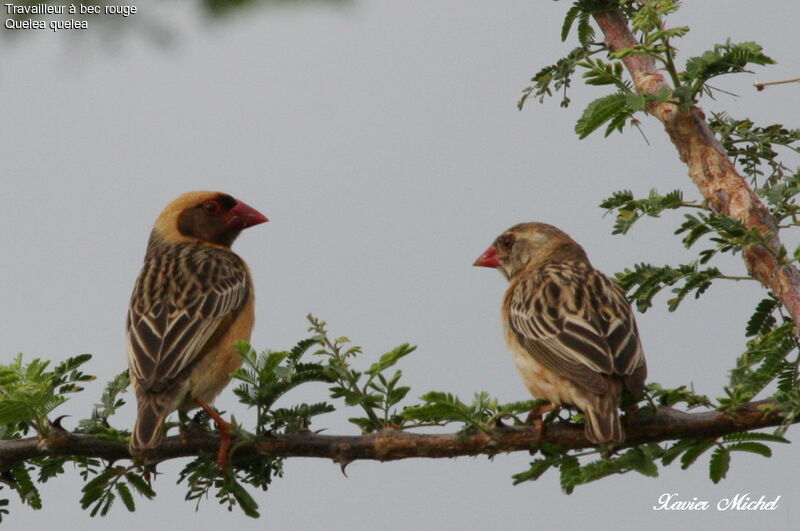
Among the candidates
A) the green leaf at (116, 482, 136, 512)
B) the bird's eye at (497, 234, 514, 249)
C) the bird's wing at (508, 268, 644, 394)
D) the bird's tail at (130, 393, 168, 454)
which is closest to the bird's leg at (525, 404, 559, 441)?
the bird's wing at (508, 268, 644, 394)

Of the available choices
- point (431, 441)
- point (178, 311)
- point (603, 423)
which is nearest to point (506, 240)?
point (178, 311)

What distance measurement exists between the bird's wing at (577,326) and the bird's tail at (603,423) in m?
0.13

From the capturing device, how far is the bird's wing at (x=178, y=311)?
5215mm

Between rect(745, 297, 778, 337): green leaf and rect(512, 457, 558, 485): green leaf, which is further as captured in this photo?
rect(745, 297, 778, 337): green leaf

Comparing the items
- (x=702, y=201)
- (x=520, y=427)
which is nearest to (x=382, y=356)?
(x=520, y=427)

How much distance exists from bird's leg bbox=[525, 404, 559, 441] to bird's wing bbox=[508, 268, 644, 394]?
17 cm

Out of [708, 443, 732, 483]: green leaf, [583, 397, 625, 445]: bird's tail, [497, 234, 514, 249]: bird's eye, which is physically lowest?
[708, 443, 732, 483]: green leaf

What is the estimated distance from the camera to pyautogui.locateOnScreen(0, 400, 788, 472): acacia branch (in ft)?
12.7

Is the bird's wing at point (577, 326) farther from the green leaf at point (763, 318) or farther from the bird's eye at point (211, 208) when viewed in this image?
the bird's eye at point (211, 208)

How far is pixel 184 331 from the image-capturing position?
5465mm

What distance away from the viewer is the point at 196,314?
5.61m

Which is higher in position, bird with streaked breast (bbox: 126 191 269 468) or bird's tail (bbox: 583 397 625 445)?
bird with streaked breast (bbox: 126 191 269 468)

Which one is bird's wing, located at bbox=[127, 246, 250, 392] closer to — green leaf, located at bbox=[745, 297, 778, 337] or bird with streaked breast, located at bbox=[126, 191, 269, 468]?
bird with streaked breast, located at bbox=[126, 191, 269, 468]

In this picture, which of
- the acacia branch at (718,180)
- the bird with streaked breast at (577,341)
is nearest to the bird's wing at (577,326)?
Result: the bird with streaked breast at (577,341)
